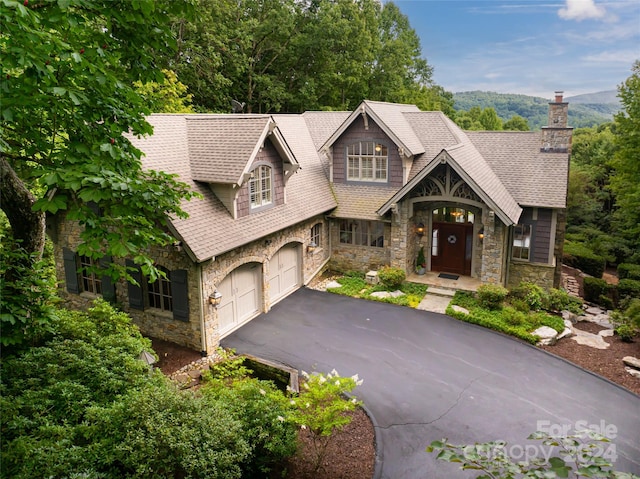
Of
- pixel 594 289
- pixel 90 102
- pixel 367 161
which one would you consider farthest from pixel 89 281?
pixel 594 289

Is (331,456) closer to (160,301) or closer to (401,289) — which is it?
(160,301)

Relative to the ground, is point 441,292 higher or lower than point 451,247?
lower

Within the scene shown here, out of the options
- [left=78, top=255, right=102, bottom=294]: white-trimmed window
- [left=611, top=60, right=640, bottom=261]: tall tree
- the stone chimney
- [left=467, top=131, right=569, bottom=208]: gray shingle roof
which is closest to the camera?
[left=78, top=255, right=102, bottom=294]: white-trimmed window

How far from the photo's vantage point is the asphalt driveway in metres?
9.34

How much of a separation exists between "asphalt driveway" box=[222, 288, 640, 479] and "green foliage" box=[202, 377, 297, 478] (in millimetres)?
2000

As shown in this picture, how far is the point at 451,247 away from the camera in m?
18.2

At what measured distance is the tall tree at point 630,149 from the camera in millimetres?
22812

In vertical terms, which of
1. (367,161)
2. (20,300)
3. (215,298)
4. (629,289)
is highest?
(367,161)

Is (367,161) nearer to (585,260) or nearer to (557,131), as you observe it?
(557,131)

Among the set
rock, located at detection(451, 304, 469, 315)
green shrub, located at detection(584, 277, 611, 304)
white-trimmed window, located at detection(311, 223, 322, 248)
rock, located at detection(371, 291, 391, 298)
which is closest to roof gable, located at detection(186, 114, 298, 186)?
white-trimmed window, located at detection(311, 223, 322, 248)

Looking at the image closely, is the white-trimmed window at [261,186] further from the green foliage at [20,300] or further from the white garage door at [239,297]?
the green foliage at [20,300]

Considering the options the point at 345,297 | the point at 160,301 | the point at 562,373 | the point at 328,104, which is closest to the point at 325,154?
the point at 345,297

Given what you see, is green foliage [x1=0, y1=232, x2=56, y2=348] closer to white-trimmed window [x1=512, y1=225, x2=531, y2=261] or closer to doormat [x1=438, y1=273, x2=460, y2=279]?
doormat [x1=438, y1=273, x2=460, y2=279]

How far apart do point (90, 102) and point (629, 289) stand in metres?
20.7
